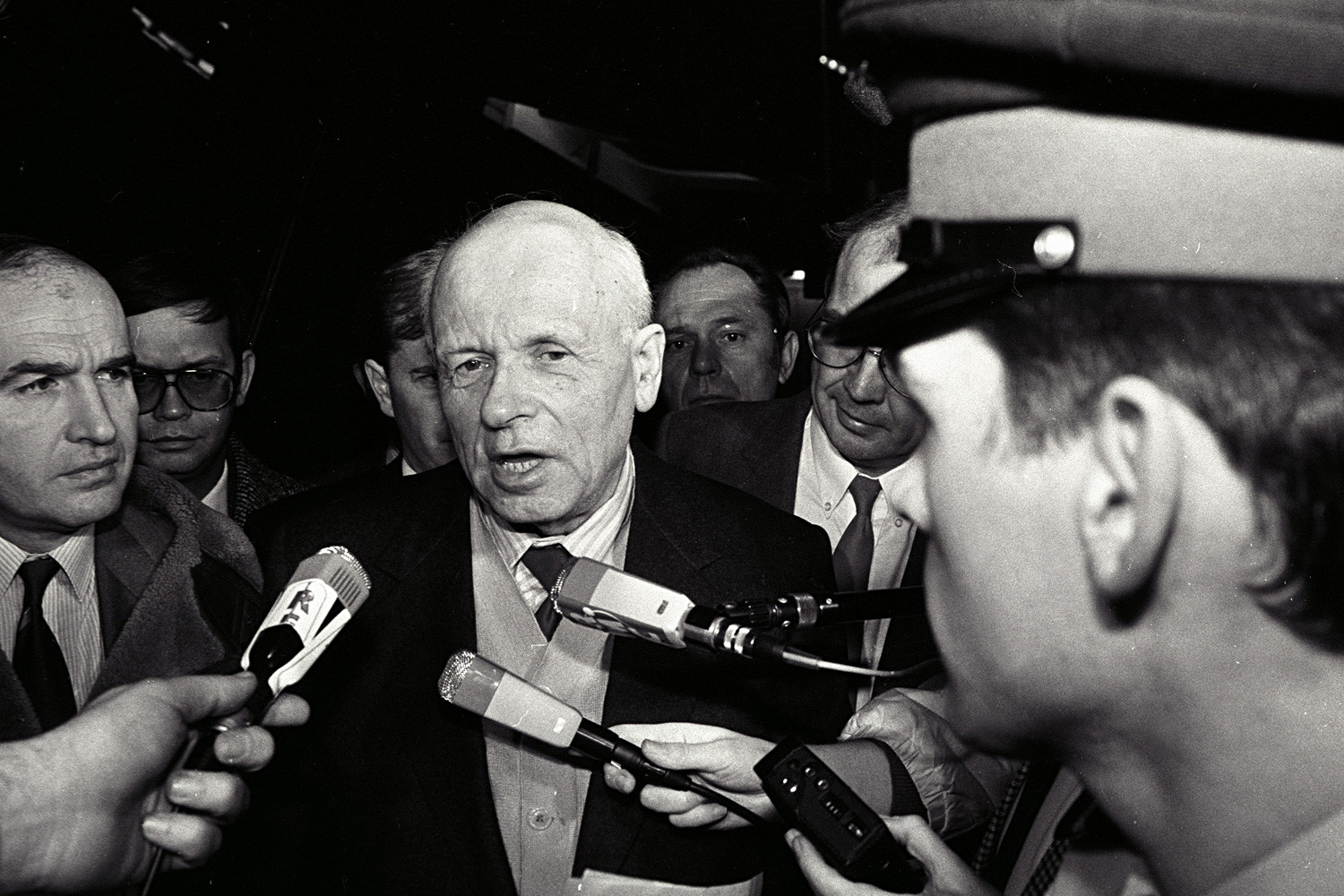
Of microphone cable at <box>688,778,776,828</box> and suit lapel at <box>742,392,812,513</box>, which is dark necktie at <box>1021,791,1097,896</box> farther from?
suit lapel at <box>742,392,812,513</box>

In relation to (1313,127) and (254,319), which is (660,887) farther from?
(254,319)

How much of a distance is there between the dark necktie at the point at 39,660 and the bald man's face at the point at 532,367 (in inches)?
31.6

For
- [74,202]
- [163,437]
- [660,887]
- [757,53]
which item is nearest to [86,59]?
[74,202]

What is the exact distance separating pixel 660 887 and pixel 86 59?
11.2 ft

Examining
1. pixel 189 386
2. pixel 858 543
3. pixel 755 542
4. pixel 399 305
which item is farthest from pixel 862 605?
pixel 189 386

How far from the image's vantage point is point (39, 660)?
197 cm

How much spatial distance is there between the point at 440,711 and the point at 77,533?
0.82 m

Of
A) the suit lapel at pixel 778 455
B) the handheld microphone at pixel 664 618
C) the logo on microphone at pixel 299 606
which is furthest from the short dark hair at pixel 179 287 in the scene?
the handheld microphone at pixel 664 618

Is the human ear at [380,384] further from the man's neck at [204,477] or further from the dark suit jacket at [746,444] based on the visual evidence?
the dark suit jacket at [746,444]

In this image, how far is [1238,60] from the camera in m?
0.76

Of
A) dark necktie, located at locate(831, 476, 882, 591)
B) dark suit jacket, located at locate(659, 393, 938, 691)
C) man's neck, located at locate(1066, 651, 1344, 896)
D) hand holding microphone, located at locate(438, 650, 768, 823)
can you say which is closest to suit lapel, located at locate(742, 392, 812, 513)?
dark suit jacket, located at locate(659, 393, 938, 691)

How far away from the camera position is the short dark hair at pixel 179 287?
3.01 metres

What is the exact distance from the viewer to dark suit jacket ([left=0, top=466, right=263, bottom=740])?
2.05 metres

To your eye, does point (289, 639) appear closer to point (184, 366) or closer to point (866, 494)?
point (866, 494)
